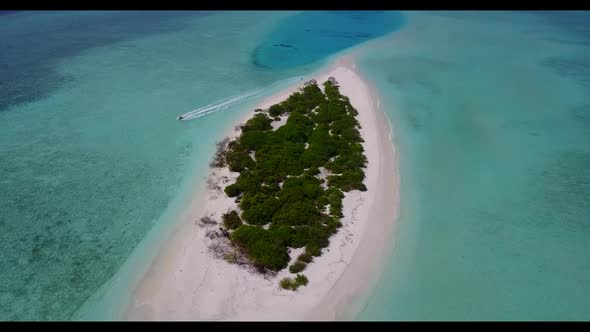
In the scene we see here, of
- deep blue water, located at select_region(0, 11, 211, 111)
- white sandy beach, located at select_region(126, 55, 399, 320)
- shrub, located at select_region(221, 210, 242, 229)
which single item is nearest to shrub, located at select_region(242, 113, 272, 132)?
white sandy beach, located at select_region(126, 55, 399, 320)

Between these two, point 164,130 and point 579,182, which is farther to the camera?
point 164,130

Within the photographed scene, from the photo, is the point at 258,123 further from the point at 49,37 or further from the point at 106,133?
the point at 49,37

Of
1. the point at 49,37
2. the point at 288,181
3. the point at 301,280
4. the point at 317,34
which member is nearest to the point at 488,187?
the point at 288,181

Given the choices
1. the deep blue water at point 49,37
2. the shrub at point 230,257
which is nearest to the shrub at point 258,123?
the shrub at point 230,257

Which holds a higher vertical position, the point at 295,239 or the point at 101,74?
the point at 101,74

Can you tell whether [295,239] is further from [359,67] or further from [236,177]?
[359,67]
